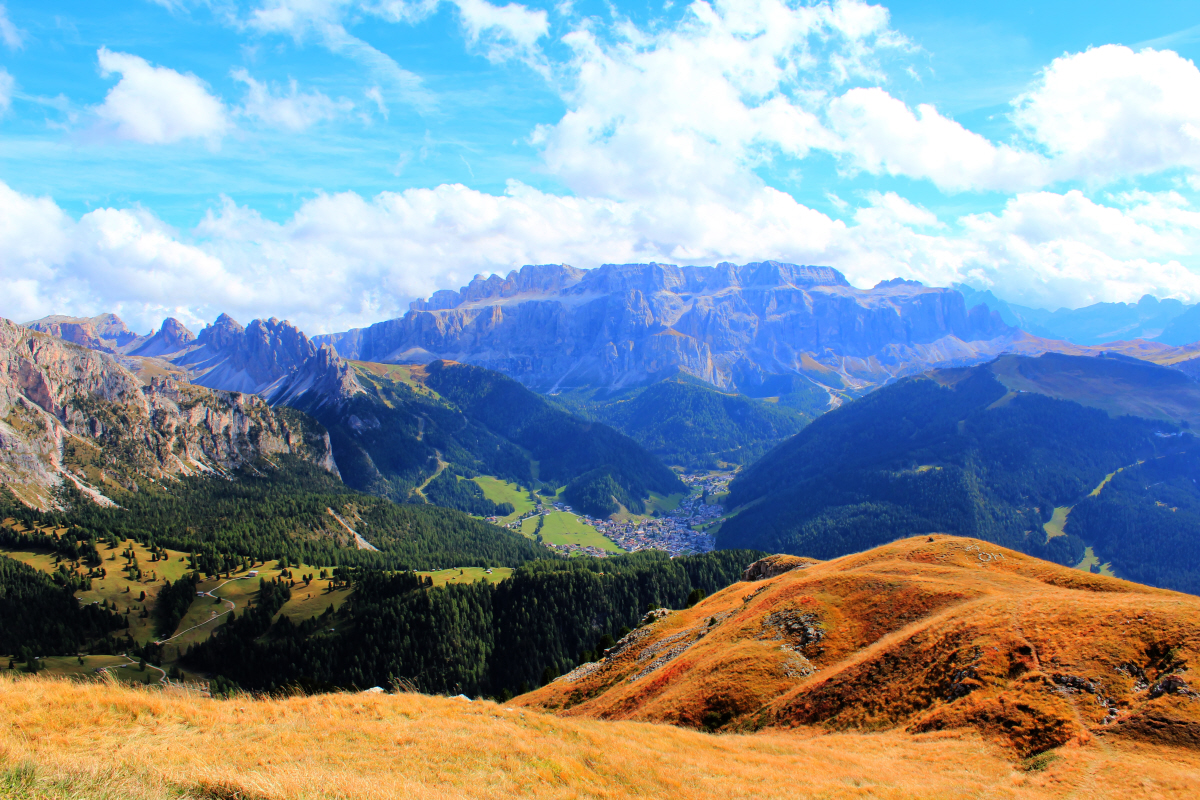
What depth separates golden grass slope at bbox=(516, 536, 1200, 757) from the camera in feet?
102

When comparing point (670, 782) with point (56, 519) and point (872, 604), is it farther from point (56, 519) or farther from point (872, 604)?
point (56, 519)

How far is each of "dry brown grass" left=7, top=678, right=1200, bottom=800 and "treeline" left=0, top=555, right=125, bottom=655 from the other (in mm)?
147892

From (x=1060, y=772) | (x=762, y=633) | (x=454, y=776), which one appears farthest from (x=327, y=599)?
(x=1060, y=772)

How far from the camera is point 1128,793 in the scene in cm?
2386

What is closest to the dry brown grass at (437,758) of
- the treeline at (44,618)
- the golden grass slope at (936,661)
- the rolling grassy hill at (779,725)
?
the rolling grassy hill at (779,725)

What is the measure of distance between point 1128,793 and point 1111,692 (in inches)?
394

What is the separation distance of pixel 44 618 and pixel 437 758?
172174mm

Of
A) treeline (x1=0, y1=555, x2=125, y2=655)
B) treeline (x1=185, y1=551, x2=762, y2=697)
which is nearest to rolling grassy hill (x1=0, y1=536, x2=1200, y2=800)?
treeline (x1=185, y1=551, x2=762, y2=697)

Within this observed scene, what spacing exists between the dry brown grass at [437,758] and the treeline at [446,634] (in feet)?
254

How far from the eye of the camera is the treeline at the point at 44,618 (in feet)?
408

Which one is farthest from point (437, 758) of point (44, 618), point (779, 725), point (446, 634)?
point (44, 618)

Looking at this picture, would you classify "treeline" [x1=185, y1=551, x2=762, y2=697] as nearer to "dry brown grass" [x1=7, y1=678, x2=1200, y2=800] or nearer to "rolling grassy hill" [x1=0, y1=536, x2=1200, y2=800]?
"rolling grassy hill" [x1=0, y1=536, x2=1200, y2=800]

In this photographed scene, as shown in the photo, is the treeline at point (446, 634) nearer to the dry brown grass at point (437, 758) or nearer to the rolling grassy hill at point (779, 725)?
the rolling grassy hill at point (779, 725)

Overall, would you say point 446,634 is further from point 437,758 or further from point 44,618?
point 437,758
